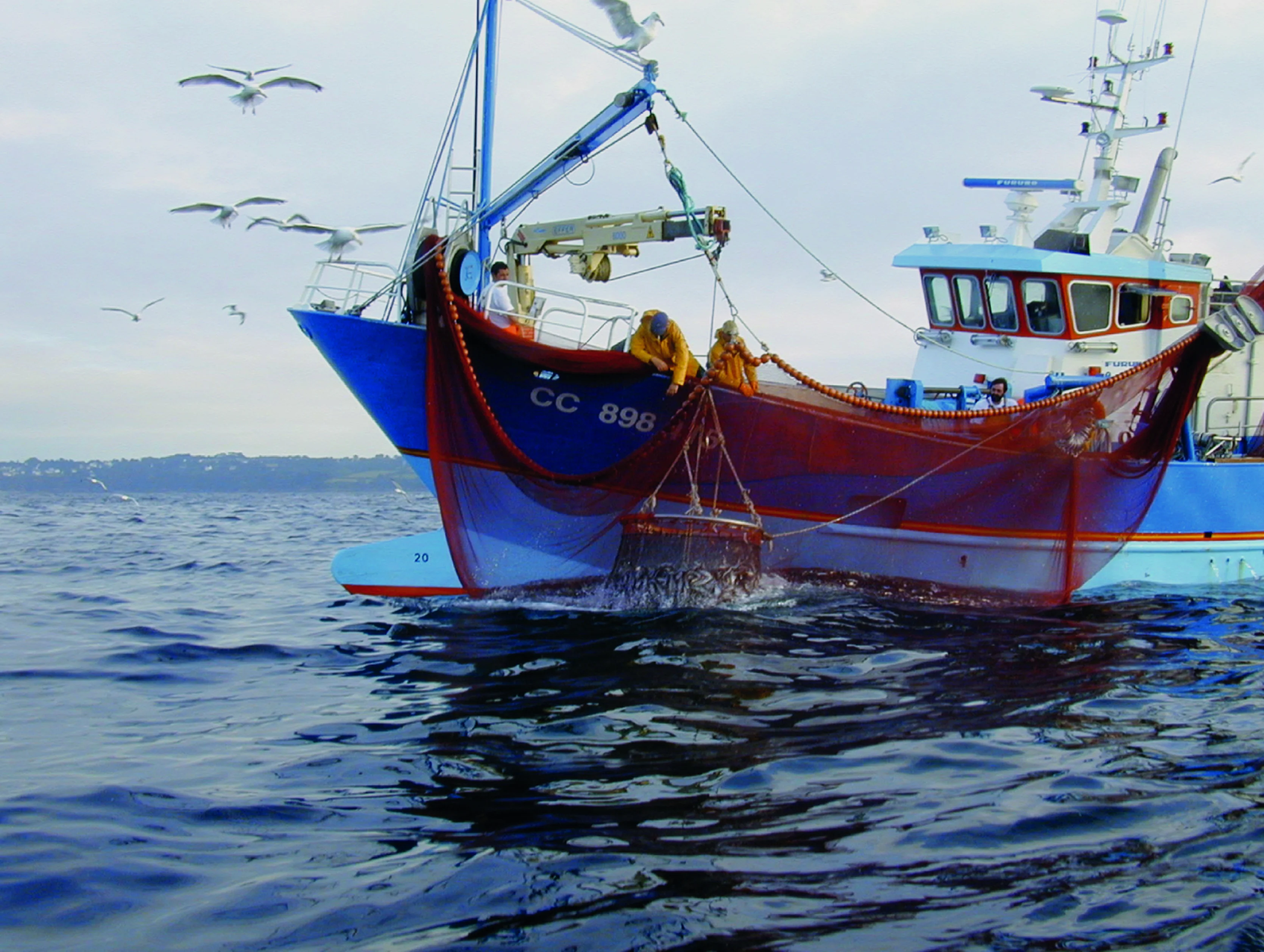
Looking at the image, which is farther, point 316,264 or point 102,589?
point 102,589

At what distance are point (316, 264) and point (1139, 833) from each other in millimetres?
9238

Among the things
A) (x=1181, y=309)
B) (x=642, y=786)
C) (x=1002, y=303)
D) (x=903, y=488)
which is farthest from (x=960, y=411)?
(x=642, y=786)

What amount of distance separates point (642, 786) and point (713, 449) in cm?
586

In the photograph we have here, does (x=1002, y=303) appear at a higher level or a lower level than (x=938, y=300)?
lower

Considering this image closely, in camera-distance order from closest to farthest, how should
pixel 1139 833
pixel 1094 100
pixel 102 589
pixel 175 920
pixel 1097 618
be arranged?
pixel 175 920 < pixel 1139 833 < pixel 1097 618 < pixel 102 589 < pixel 1094 100

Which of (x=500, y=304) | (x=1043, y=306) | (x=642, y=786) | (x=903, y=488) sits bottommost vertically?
(x=642, y=786)

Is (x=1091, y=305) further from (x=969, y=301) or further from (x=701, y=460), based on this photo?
(x=701, y=460)

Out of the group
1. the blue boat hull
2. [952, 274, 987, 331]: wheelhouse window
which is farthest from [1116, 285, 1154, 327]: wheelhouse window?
the blue boat hull

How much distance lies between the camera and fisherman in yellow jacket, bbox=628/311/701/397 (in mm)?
10023

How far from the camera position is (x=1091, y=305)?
45.2 ft

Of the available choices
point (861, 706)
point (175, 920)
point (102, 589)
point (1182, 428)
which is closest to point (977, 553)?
point (1182, 428)

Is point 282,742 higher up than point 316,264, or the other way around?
point 316,264

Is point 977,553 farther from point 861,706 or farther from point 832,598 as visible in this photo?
point 861,706

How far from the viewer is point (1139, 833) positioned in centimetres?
443
